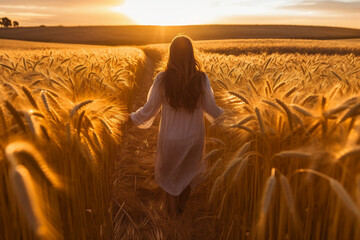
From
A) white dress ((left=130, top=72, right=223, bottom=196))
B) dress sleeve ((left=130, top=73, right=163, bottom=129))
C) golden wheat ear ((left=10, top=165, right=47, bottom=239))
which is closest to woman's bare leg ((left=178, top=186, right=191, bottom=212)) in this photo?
white dress ((left=130, top=72, right=223, bottom=196))

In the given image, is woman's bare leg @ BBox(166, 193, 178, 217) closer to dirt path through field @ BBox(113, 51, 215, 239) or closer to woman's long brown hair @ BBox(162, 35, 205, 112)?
dirt path through field @ BBox(113, 51, 215, 239)

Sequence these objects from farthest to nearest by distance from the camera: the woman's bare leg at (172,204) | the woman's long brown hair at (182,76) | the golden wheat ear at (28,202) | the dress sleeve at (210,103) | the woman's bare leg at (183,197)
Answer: the woman's bare leg at (183,197), the woman's bare leg at (172,204), the dress sleeve at (210,103), the woman's long brown hair at (182,76), the golden wheat ear at (28,202)

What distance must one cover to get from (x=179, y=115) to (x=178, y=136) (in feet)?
0.66

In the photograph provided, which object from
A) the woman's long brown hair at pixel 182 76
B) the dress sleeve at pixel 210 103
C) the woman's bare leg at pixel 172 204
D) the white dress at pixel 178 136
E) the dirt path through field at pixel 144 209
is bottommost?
the dirt path through field at pixel 144 209

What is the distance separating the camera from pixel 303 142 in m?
1.54

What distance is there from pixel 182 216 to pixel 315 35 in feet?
182

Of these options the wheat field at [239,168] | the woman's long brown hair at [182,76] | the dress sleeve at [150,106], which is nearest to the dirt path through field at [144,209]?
the wheat field at [239,168]

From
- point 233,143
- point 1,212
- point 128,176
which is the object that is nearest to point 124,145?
point 128,176

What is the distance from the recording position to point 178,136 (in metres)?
2.70

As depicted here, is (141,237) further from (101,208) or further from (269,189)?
(269,189)

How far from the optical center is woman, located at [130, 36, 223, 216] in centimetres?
249

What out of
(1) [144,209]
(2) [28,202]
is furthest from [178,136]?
(2) [28,202]

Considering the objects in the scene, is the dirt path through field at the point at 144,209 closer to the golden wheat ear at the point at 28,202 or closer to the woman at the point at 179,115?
the woman at the point at 179,115

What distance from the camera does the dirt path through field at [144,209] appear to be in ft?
8.37
